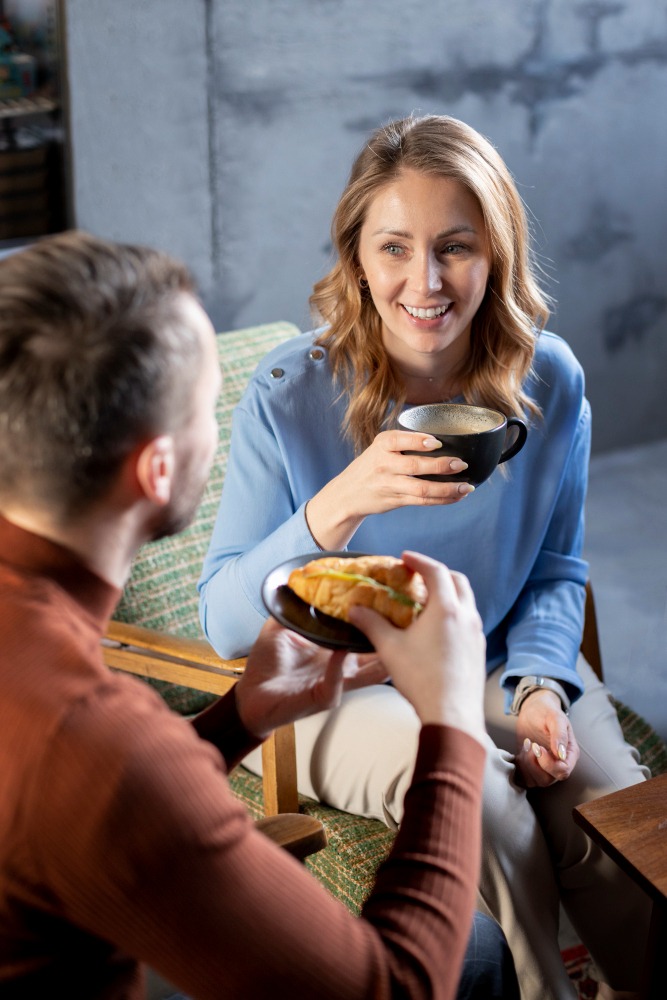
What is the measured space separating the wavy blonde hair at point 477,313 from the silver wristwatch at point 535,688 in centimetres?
43

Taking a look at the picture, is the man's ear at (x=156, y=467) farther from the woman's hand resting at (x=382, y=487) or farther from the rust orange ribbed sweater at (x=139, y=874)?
the woman's hand resting at (x=382, y=487)

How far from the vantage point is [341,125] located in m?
3.57

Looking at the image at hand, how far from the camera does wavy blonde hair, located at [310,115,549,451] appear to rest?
1793 mm

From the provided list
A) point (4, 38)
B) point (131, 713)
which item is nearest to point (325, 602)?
point (131, 713)

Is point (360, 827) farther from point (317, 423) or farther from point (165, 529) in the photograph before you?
point (165, 529)

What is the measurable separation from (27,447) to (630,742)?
4.68 ft

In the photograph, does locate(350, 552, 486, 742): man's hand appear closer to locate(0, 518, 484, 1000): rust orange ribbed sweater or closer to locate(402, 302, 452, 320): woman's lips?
locate(0, 518, 484, 1000): rust orange ribbed sweater

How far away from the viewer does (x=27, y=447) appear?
0.95m

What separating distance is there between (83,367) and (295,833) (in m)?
0.71

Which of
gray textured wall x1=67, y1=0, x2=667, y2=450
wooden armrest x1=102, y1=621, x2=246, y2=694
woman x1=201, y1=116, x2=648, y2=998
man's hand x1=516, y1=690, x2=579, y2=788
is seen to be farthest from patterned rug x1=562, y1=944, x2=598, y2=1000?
gray textured wall x1=67, y1=0, x2=667, y2=450

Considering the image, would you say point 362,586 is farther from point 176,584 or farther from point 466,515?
point 176,584

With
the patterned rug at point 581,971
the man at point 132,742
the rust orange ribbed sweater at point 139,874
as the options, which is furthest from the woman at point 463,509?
the rust orange ribbed sweater at point 139,874

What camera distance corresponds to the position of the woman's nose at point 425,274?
1.77 metres

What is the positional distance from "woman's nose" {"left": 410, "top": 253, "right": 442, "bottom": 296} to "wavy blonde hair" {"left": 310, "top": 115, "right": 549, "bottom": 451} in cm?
11
